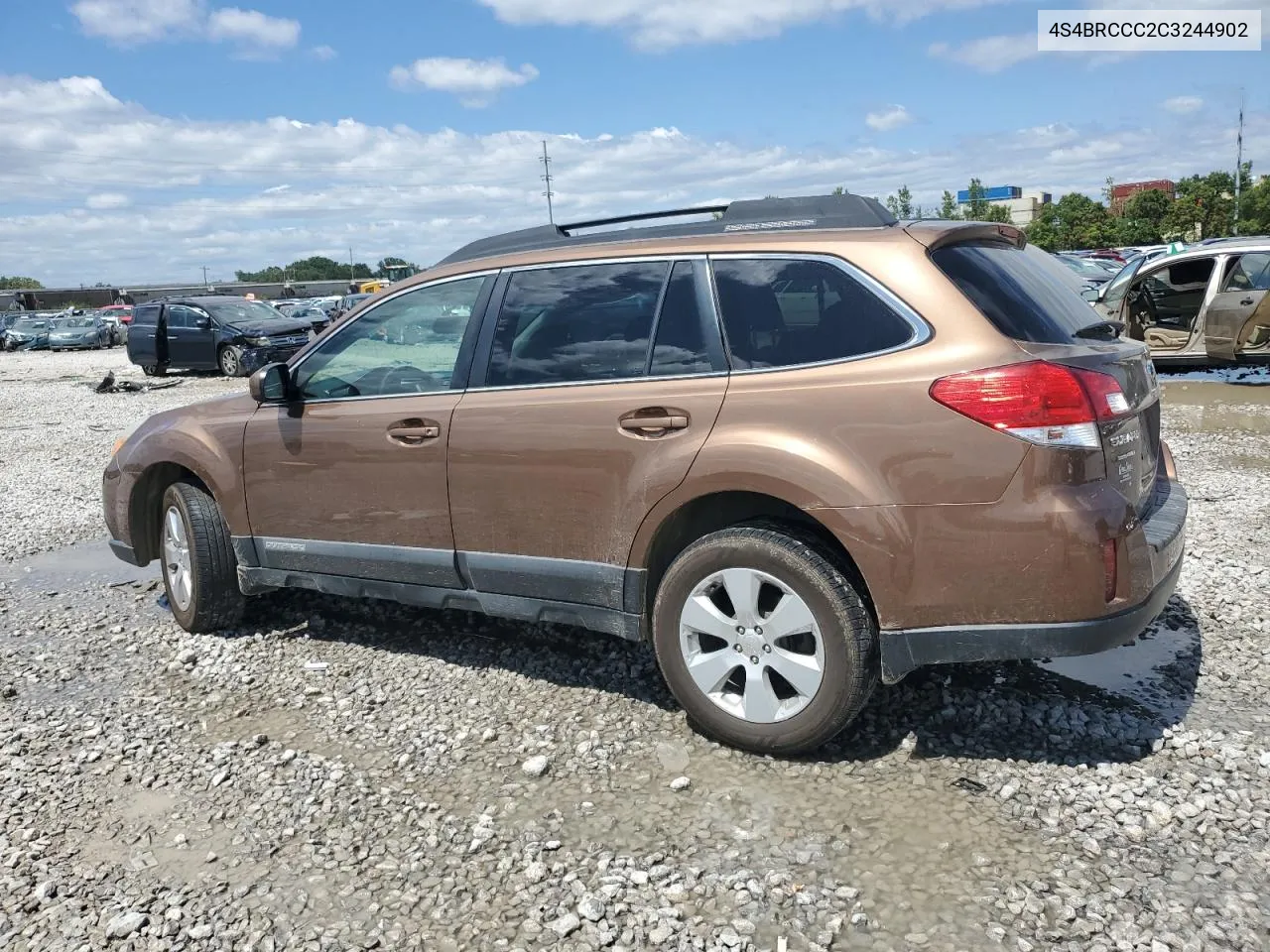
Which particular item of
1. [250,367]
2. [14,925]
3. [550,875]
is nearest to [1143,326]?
[550,875]

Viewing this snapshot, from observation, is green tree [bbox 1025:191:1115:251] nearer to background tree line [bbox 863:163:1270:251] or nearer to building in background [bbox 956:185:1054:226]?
background tree line [bbox 863:163:1270:251]

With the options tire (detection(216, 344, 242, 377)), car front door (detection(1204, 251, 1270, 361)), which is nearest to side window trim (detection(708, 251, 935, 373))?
car front door (detection(1204, 251, 1270, 361))

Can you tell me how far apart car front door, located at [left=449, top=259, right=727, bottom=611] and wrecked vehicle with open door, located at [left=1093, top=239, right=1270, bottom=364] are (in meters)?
8.91

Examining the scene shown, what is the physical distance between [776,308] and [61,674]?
3789 millimetres

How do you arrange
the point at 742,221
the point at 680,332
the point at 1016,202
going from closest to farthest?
the point at 680,332 < the point at 742,221 < the point at 1016,202

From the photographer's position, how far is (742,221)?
3938 mm

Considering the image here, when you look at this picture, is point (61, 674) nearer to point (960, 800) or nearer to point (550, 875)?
point (550, 875)

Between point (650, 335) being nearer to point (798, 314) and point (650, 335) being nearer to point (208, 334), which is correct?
point (798, 314)

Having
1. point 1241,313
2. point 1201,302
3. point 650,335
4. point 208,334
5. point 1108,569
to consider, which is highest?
point 208,334

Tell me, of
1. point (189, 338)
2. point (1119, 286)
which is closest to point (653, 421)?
point (1119, 286)

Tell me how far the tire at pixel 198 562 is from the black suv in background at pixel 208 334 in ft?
52.4

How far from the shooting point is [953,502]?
10.4 feet

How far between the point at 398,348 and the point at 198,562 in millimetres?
1584

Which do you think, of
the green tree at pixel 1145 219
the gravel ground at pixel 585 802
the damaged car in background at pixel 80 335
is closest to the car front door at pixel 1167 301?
the gravel ground at pixel 585 802
